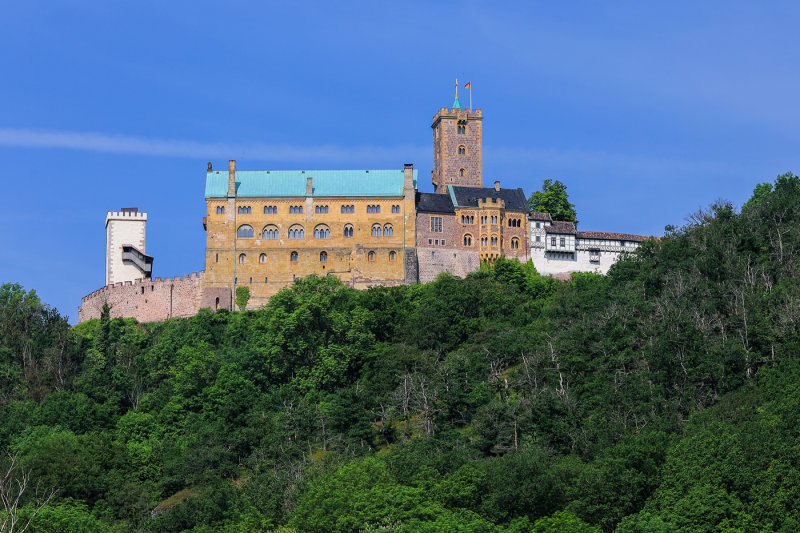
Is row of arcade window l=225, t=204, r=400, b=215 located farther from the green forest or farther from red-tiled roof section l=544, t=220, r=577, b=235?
red-tiled roof section l=544, t=220, r=577, b=235

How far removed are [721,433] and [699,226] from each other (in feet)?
87.6

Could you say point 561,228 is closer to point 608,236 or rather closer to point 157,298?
point 608,236

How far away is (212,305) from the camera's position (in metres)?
115

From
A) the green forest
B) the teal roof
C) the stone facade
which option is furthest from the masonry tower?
the green forest

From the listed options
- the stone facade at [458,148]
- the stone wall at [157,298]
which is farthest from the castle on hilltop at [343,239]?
the stone facade at [458,148]

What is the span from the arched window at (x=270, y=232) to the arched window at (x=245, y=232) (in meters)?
0.96

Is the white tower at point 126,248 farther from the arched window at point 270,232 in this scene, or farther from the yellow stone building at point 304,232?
the arched window at point 270,232

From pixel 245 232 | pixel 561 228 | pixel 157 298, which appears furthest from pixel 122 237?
pixel 561 228

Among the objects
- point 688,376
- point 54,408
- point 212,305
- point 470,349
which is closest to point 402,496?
point 688,376

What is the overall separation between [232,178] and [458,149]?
19284 mm

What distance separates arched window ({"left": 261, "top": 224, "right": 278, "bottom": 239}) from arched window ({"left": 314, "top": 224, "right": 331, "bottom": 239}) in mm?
3119

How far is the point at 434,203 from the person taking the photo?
119 metres

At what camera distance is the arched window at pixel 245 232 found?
117188mm

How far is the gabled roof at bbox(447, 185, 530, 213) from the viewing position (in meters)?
119
